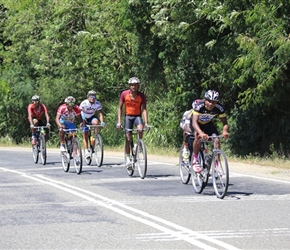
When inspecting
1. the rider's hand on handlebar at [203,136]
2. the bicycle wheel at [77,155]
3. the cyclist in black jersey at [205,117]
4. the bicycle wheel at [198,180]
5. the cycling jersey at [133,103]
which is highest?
the cycling jersey at [133,103]

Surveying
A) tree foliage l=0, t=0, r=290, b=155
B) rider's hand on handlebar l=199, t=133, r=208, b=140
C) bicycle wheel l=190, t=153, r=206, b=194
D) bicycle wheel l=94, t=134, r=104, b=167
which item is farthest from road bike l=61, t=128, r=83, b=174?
rider's hand on handlebar l=199, t=133, r=208, b=140

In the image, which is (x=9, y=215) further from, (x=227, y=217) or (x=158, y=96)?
(x=158, y=96)

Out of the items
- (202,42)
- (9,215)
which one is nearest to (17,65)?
(202,42)

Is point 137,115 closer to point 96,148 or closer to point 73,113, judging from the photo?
point 73,113

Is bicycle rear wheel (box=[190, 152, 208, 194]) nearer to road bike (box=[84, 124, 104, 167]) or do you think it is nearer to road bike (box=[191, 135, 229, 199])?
road bike (box=[191, 135, 229, 199])

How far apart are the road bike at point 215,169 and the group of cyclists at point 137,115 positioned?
0.39 feet

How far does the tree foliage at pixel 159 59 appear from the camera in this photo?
20750mm

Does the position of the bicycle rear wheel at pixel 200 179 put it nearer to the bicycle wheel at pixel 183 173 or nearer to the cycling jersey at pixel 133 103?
the bicycle wheel at pixel 183 173

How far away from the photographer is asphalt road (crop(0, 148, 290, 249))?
918 cm

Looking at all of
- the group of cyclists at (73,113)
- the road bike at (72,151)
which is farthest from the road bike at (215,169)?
the group of cyclists at (73,113)

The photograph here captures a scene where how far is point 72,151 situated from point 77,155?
0.50 meters

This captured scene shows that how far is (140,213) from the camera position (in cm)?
1152

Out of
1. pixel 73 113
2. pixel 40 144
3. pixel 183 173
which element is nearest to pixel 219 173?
pixel 183 173

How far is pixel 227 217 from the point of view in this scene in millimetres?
10875
